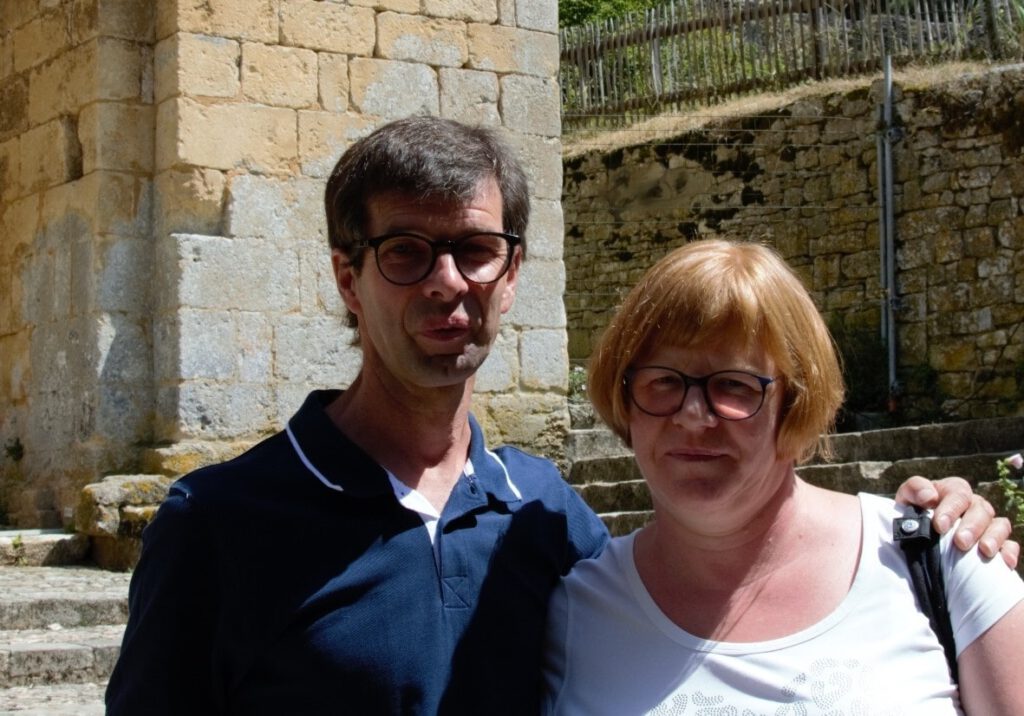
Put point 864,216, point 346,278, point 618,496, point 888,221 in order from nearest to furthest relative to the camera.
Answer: point 346,278 → point 618,496 → point 888,221 → point 864,216

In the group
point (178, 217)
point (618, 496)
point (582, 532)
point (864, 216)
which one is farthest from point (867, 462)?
point (582, 532)

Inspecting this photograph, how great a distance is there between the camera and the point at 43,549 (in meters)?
6.75

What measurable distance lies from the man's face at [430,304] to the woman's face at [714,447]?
1.01ft

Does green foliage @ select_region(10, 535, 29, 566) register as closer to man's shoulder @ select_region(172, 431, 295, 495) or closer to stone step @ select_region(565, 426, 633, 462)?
stone step @ select_region(565, 426, 633, 462)

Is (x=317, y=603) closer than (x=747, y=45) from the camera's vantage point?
Yes

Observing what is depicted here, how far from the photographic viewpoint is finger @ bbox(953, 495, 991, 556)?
1.93 m

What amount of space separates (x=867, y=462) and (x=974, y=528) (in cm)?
572

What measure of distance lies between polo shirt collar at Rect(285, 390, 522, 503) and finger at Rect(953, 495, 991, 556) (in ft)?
2.22

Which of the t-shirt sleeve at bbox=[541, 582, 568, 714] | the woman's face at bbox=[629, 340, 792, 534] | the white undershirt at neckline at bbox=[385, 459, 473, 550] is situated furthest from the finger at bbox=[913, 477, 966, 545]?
the white undershirt at neckline at bbox=[385, 459, 473, 550]

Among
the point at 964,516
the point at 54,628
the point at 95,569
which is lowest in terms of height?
the point at 54,628

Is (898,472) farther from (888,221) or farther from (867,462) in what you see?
(888,221)

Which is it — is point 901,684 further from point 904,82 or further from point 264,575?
point 904,82

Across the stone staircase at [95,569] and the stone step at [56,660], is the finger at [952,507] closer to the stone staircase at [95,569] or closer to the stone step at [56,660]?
the stone staircase at [95,569]

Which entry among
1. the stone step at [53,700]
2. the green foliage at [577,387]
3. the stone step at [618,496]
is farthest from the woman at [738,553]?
the green foliage at [577,387]
